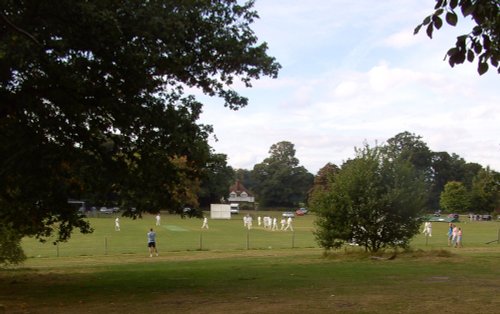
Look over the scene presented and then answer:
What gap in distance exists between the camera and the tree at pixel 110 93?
1102cm

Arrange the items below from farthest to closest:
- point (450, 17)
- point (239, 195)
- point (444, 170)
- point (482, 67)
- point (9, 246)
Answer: point (239, 195) < point (444, 170) < point (9, 246) < point (482, 67) < point (450, 17)

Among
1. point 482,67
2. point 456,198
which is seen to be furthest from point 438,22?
point 456,198

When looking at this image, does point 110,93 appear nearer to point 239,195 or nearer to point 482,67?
point 482,67

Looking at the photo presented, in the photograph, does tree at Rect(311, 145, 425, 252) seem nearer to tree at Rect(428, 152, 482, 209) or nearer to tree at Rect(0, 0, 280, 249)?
tree at Rect(0, 0, 280, 249)

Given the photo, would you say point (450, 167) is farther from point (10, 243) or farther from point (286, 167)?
point (10, 243)

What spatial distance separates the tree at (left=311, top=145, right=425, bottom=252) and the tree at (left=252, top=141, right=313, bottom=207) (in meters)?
116

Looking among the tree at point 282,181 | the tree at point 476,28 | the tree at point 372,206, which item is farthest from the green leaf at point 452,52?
the tree at point 282,181

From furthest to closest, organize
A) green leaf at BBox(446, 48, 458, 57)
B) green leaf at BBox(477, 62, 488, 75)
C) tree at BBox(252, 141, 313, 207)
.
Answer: tree at BBox(252, 141, 313, 207), green leaf at BBox(477, 62, 488, 75), green leaf at BBox(446, 48, 458, 57)

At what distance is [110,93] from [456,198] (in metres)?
119

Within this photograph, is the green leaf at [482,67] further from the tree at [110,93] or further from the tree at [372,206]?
the tree at [372,206]

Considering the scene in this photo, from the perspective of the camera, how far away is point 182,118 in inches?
537

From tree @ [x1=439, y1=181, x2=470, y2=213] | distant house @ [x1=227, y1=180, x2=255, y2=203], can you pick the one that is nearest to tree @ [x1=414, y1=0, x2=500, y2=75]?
tree @ [x1=439, y1=181, x2=470, y2=213]

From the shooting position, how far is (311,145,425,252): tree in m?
24.9

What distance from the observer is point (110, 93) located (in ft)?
41.3
